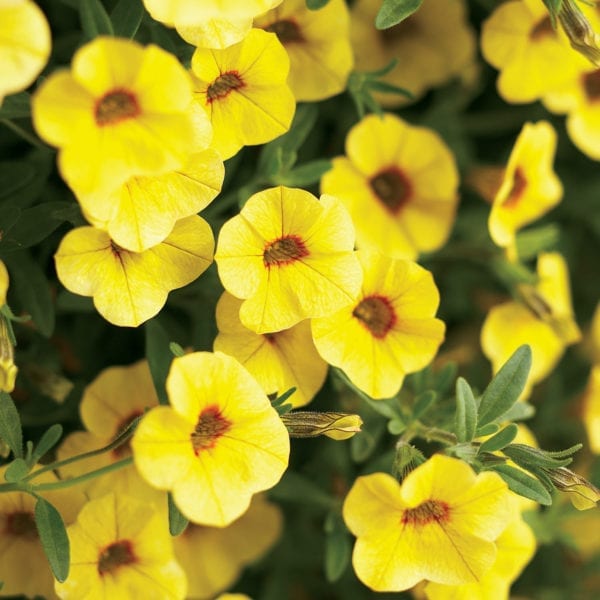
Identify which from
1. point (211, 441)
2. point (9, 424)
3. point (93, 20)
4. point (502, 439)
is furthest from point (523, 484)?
point (93, 20)

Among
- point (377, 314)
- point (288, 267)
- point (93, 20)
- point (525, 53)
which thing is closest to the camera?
point (93, 20)

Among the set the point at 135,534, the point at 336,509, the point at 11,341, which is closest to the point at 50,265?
the point at 11,341

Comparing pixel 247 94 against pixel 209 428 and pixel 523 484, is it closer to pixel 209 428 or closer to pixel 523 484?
pixel 209 428

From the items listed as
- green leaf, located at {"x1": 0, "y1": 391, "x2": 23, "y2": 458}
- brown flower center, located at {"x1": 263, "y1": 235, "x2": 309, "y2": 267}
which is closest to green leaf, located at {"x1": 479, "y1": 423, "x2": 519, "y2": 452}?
brown flower center, located at {"x1": 263, "y1": 235, "x2": 309, "y2": 267}

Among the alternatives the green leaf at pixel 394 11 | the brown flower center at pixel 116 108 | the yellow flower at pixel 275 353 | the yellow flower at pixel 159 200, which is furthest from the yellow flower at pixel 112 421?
the green leaf at pixel 394 11

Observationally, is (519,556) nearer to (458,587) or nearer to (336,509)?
(458,587)

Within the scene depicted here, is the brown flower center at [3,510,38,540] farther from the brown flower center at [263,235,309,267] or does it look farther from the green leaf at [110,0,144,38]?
the green leaf at [110,0,144,38]

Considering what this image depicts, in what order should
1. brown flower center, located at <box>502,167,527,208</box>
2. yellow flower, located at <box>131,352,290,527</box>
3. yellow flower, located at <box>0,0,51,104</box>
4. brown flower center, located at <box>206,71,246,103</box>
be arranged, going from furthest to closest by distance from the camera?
brown flower center, located at <box>502,167,527,208</box> → brown flower center, located at <box>206,71,246,103</box> → yellow flower, located at <box>131,352,290,527</box> → yellow flower, located at <box>0,0,51,104</box>

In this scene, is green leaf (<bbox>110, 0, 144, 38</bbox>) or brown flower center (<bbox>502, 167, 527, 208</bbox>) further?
brown flower center (<bbox>502, 167, 527, 208</bbox>)
